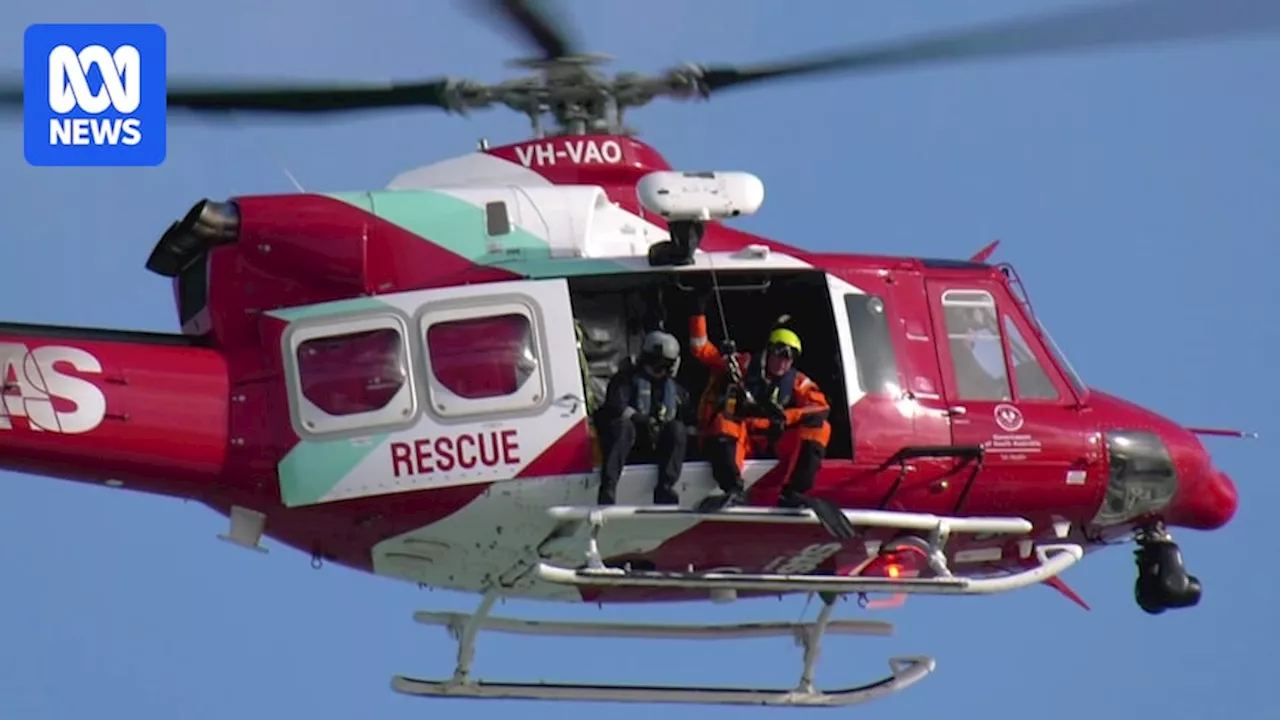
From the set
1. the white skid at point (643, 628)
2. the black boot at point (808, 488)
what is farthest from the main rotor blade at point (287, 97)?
the white skid at point (643, 628)

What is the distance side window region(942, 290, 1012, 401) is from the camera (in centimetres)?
1309

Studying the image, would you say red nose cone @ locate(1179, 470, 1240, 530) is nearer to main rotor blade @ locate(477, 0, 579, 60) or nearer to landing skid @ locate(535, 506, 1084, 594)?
landing skid @ locate(535, 506, 1084, 594)

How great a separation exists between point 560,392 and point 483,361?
401 mm

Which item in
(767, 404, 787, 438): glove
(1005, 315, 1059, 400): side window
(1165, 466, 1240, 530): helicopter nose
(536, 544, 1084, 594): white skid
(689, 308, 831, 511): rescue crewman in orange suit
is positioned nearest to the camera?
(536, 544, 1084, 594): white skid

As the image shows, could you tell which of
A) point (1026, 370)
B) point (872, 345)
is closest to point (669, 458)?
point (872, 345)

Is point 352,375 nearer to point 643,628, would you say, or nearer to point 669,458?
point 669,458

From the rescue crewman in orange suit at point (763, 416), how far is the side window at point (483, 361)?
2.88 ft

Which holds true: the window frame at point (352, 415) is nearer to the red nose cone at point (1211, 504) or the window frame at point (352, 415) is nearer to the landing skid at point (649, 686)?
the landing skid at point (649, 686)

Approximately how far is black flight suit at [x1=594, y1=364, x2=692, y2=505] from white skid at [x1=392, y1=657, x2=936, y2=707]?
156 centimetres

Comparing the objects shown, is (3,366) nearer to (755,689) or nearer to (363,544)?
(363,544)

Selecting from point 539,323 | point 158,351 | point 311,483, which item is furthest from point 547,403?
point 158,351

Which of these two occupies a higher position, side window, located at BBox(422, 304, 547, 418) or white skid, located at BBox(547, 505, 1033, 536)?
side window, located at BBox(422, 304, 547, 418)

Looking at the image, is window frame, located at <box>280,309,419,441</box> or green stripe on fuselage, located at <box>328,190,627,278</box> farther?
green stripe on fuselage, located at <box>328,190,627,278</box>

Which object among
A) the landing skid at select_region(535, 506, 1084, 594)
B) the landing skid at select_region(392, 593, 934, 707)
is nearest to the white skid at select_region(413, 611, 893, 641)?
the landing skid at select_region(392, 593, 934, 707)
